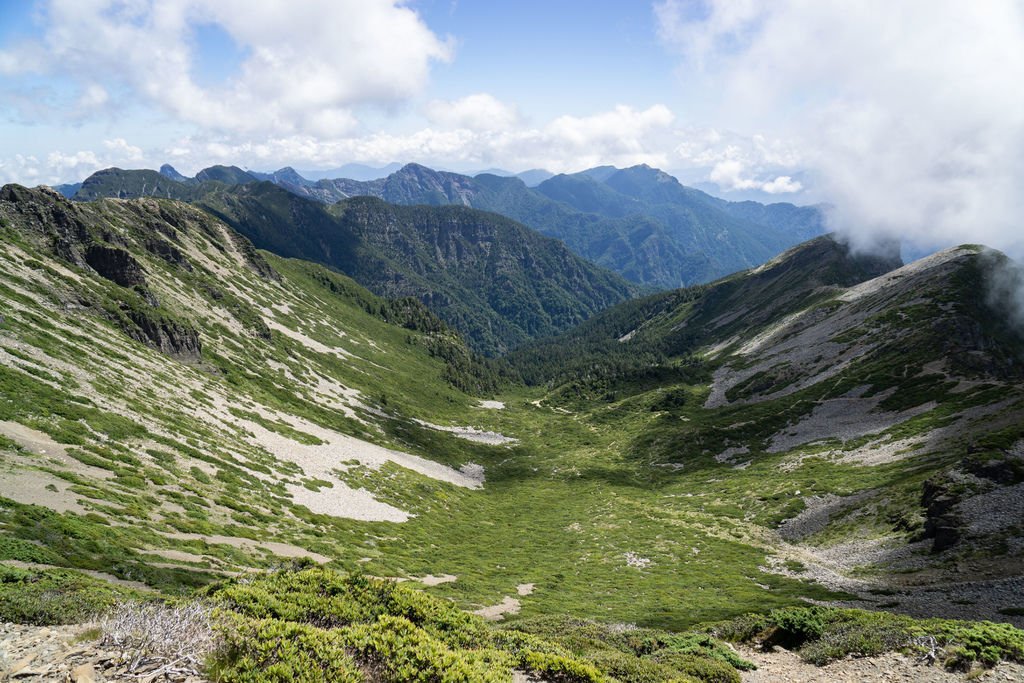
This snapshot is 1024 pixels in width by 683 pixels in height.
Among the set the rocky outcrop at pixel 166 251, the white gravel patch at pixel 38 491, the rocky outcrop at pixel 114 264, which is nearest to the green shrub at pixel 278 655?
the white gravel patch at pixel 38 491

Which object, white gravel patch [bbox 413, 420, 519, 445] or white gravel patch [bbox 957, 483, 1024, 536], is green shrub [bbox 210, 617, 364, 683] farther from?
white gravel patch [bbox 413, 420, 519, 445]

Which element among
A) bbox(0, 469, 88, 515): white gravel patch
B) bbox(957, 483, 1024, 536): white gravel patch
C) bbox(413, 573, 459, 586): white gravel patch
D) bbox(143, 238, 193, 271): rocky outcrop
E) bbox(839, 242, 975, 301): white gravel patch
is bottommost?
bbox(413, 573, 459, 586): white gravel patch

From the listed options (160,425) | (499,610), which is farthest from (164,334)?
(499,610)

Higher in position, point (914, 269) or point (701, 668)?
point (914, 269)

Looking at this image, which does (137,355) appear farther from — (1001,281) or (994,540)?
(1001,281)

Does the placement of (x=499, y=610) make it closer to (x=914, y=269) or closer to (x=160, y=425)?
(x=160, y=425)

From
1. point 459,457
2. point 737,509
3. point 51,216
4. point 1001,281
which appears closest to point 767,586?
point 737,509

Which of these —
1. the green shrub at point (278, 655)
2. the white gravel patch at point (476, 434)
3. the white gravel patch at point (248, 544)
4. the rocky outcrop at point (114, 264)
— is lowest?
the white gravel patch at point (476, 434)

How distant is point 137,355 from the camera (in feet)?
209

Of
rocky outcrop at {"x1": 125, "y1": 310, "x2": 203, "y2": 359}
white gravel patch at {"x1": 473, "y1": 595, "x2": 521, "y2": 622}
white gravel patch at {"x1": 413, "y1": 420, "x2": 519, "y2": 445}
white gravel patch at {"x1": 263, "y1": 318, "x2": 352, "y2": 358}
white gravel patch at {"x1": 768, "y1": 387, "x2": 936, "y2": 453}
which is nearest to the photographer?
white gravel patch at {"x1": 473, "y1": 595, "x2": 521, "y2": 622}

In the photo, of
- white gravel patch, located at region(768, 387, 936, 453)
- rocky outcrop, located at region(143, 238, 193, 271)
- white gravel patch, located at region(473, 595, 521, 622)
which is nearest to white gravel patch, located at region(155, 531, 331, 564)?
white gravel patch, located at region(473, 595, 521, 622)

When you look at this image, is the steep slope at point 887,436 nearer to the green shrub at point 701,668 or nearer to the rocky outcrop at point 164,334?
the green shrub at point 701,668

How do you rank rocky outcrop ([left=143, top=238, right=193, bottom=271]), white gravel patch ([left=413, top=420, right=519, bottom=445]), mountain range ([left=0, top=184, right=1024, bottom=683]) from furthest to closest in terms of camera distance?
white gravel patch ([left=413, top=420, right=519, bottom=445])
rocky outcrop ([left=143, top=238, right=193, bottom=271])
mountain range ([left=0, top=184, right=1024, bottom=683])

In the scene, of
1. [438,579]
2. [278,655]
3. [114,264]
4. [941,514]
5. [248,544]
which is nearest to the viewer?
[278,655]
